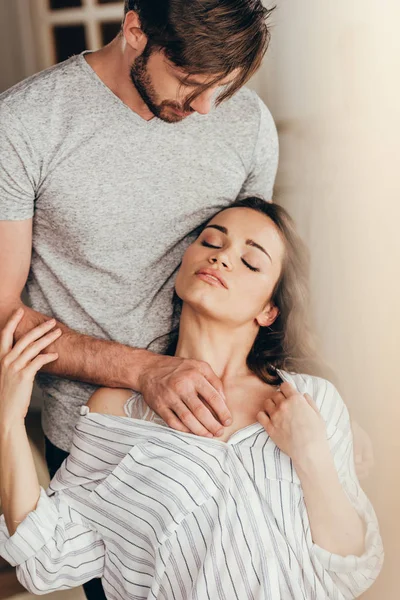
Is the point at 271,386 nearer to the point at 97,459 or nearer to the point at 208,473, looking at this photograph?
the point at 208,473

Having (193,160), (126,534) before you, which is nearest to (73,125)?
(193,160)

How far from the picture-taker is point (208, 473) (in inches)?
37.2

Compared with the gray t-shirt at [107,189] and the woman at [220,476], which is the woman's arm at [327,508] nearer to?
the woman at [220,476]

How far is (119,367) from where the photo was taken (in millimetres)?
1063

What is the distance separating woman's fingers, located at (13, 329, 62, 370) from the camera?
3.25ft

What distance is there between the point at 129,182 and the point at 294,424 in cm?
44

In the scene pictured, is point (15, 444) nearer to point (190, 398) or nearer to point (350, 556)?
point (190, 398)

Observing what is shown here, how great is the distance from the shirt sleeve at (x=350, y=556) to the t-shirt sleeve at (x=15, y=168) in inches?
21.5

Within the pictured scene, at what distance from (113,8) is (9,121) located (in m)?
0.38

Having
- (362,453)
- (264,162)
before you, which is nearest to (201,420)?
(362,453)

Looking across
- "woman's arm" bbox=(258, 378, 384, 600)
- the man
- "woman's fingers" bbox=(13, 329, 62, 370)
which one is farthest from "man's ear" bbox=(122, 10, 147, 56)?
"woman's arm" bbox=(258, 378, 384, 600)

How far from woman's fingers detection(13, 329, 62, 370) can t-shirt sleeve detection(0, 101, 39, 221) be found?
0.60 feet

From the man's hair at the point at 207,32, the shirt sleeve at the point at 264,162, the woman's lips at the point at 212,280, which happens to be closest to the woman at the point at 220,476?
the woman's lips at the point at 212,280

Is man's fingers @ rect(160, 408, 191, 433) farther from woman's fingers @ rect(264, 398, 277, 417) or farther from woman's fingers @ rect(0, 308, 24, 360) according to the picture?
woman's fingers @ rect(0, 308, 24, 360)
